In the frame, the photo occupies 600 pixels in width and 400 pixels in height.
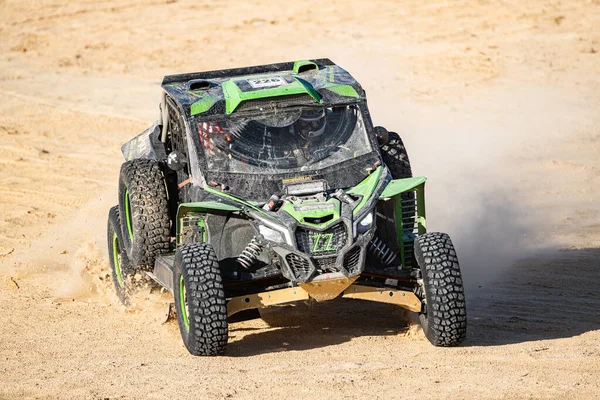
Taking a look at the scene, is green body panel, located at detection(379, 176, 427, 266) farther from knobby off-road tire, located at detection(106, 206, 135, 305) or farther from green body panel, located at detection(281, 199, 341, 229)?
knobby off-road tire, located at detection(106, 206, 135, 305)

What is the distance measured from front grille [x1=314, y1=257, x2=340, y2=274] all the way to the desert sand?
69cm

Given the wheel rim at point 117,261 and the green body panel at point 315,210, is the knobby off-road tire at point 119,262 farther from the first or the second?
the green body panel at point 315,210

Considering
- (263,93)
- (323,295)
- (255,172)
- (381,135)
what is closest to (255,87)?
(263,93)

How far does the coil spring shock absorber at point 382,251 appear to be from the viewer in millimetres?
9227

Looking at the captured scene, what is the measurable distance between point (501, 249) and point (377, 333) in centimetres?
358

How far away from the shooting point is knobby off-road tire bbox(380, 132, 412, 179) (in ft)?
34.1

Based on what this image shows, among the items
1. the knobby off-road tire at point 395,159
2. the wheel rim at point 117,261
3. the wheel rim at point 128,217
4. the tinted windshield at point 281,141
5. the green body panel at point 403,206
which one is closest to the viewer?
the green body panel at point 403,206

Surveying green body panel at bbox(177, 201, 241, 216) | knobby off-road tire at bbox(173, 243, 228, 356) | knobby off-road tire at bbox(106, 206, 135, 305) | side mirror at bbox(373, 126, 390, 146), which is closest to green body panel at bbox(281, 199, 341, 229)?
green body panel at bbox(177, 201, 241, 216)

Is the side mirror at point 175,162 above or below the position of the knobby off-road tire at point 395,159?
above

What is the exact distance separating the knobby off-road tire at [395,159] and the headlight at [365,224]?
1.48m

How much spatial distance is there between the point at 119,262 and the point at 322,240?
3.58 meters

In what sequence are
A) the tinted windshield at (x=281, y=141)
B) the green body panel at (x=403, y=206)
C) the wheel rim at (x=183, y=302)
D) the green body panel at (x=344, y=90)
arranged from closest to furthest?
the wheel rim at (x=183, y=302) → the green body panel at (x=403, y=206) → the tinted windshield at (x=281, y=141) → the green body panel at (x=344, y=90)

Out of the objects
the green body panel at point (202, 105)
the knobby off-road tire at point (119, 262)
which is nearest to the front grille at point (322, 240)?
the green body panel at point (202, 105)

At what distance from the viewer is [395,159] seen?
10.4 metres
